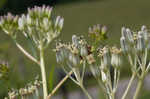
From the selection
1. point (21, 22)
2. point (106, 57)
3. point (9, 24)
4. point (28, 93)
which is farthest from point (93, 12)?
point (106, 57)

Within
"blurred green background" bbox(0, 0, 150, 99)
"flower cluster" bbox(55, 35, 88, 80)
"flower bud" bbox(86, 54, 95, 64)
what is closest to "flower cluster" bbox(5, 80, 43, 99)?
"flower cluster" bbox(55, 35, 88, 80)

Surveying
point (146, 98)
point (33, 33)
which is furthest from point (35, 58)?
point (146, 98)

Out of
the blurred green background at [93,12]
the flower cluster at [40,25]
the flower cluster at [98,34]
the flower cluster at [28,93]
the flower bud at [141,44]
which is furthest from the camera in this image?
the blurred green background at [93,12]

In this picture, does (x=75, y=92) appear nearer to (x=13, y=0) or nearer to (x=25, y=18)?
(x=25, y=18)

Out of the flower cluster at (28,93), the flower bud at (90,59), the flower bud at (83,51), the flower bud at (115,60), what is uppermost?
the flower bud at (83,51)

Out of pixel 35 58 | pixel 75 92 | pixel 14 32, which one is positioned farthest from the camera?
pixel 75 92

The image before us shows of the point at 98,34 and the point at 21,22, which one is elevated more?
the point at 21,22

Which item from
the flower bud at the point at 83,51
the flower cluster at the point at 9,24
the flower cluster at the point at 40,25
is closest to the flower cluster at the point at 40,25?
the flower cluster at the point at 40,25

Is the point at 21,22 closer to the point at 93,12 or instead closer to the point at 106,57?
the point at 106,57

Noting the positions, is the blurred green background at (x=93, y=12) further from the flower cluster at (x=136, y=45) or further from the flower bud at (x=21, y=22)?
the flower cluster at (x=136, y=45)

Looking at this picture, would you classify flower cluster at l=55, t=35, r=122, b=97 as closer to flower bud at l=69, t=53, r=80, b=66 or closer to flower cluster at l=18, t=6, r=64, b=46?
flower bud at l=69, t=53, r=80, b=66

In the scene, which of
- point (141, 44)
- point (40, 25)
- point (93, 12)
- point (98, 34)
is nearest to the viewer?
point (141, 44)
